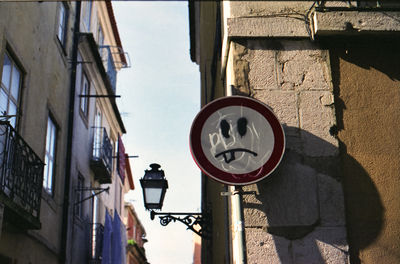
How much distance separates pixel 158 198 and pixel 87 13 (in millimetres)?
10531

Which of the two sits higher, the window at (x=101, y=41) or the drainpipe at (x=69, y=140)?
the window at (x=101, y=41)

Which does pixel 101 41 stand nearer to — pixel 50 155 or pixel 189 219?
pixel 50 155

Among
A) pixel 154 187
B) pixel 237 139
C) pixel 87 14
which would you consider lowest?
pixel 237 139

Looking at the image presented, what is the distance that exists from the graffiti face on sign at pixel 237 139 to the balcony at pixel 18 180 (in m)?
4.74

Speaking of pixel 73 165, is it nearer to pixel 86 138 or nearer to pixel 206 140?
pixel 86 138

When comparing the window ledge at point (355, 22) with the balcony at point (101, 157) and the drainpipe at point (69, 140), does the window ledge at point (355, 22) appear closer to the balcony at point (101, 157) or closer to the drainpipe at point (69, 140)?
the drainpipe at point (69, 140)

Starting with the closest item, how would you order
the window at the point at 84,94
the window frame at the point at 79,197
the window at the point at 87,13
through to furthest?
1. the window frame at the point at 79,197
2. the window at the point at 84,94
3. the window at the point at 87,13

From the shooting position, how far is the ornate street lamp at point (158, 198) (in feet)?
25.6

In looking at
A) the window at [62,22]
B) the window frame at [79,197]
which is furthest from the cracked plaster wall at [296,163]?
the window frame at [79,197]

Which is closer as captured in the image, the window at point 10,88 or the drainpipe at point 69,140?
the window at point 10,88

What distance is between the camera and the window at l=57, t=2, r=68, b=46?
43.8 feet

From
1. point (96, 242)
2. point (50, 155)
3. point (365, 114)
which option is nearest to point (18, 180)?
point (50, 155)

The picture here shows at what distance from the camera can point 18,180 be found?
8.78 m

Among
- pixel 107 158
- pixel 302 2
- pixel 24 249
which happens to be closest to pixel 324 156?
pixel 302 2
